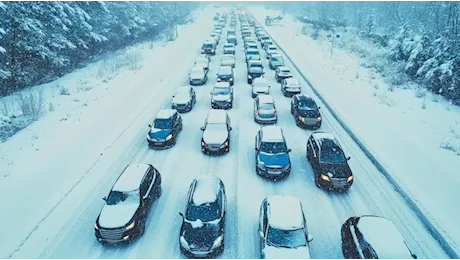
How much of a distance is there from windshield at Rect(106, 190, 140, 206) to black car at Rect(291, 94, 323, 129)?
11.7 meters

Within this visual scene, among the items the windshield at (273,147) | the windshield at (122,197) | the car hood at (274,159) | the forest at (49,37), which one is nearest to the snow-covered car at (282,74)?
the windshield at (273,147)

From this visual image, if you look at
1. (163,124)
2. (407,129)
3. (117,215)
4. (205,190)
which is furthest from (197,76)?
(117,215)

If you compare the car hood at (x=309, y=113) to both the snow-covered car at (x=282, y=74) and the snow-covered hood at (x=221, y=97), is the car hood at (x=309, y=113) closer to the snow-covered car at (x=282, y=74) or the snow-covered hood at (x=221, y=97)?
the snow-covered hood at (x=221, y=97)

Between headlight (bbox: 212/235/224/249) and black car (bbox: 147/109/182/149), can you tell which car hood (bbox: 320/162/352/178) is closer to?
headlight (bbox: 212/235/224/249)

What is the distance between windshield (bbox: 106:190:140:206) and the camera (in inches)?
448

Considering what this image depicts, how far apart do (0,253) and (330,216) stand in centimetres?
1223

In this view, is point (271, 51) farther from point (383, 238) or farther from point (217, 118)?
point (383, 238)

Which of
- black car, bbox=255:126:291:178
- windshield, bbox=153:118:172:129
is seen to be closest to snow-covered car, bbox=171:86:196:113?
windshield, bbox=153:118:172:129

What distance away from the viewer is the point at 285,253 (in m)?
9.44

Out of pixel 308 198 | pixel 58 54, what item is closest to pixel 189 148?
pixel 308 198

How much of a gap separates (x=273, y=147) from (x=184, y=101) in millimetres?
9402

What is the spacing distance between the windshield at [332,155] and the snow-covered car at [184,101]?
36.5 ft

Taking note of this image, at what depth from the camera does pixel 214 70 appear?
33.2m

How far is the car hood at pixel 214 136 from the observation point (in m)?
16.4
